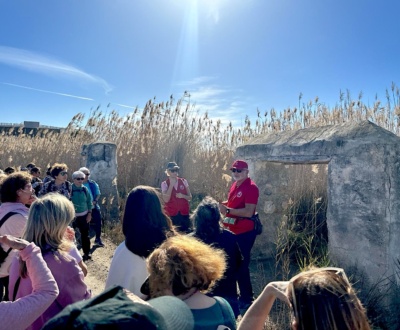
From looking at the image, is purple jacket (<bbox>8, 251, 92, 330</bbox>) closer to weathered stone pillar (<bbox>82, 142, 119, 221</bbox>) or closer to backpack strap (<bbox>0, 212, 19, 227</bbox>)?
backpack strap (<bbox>0, 212, 19, 227</bbox>)

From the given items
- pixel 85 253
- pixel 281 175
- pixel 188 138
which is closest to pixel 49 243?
pixel 85 253

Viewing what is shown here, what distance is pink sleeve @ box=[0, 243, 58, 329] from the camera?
1.71 m

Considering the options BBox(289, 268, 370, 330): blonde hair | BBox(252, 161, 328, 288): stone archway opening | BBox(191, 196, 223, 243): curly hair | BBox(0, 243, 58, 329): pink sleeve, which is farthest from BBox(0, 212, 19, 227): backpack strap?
BBox(252, 161, 328, 288): stone archway opening

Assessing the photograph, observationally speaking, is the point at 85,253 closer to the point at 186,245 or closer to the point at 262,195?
the point at 262,195

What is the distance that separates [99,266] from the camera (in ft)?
18.3

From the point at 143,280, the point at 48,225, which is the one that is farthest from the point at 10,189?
the point at 143,280

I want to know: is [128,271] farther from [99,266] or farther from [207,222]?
[99,266]

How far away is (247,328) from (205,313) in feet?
0.74

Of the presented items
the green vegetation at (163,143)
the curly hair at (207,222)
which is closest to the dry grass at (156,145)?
the green vegetation at (163,143)

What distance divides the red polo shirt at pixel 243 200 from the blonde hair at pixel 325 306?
2846 millimetres

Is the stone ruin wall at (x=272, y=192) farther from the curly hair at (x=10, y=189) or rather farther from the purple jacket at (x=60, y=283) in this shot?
the purple jacket at (x=60, y=283)

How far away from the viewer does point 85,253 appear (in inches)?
233

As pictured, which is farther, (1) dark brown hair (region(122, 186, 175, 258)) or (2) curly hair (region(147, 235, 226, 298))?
(1) dark brown hair (region(122, 186, 175, 258))

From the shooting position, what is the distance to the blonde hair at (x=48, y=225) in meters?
2.19
